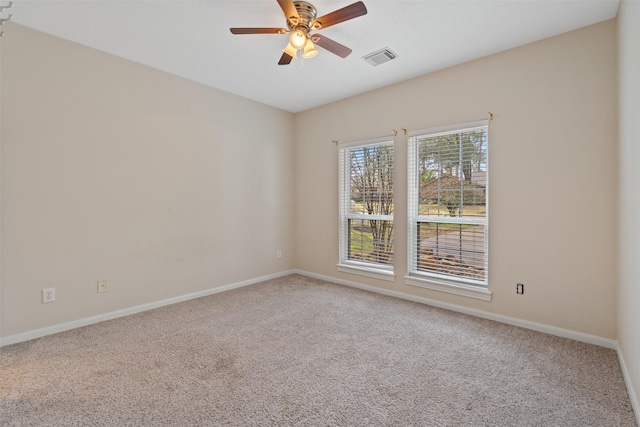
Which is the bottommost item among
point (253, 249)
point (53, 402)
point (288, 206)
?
point (53, 402)

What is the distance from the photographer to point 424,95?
11.3 ft

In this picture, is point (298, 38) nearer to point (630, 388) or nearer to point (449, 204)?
point (449, 204)

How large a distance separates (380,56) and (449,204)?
5.66 feet

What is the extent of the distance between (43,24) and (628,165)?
448 centimetres

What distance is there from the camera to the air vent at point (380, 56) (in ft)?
9.47

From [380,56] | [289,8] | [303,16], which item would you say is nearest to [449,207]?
[380,56]

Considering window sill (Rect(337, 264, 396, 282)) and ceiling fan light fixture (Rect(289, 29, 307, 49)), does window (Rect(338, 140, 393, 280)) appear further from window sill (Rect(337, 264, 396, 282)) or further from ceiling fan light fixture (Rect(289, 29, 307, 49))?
ceiling fan light fixture (Rect(289, 29, 307, 49))

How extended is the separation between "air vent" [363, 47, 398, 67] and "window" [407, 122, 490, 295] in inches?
37.2

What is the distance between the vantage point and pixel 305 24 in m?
2.21

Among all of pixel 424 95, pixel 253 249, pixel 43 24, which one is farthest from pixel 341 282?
pixel 43 24

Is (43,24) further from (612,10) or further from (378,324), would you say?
(612,10)

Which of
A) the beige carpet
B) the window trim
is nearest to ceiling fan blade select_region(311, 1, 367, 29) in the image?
the window trim

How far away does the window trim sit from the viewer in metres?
3.08

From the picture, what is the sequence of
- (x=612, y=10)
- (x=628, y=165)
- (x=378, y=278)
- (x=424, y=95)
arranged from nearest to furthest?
(x=628, y=165) < (x=612, y=10) < (x=424, y=95) < (x=378, y=278)
